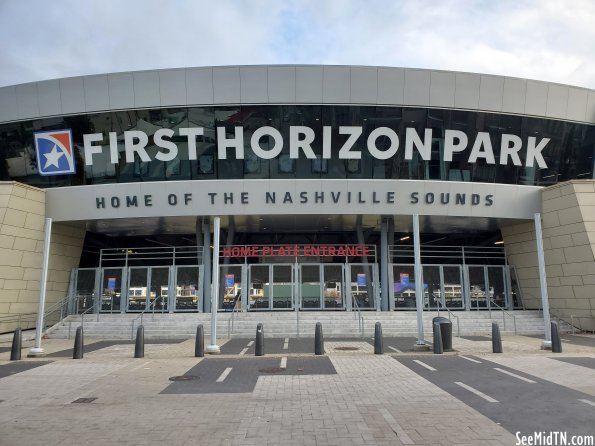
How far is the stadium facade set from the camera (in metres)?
21.8

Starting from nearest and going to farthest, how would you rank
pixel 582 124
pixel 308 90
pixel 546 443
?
pixel 546 443 → pixel 308 90 → pixel 582 124

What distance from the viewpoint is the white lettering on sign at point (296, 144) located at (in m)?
22.4

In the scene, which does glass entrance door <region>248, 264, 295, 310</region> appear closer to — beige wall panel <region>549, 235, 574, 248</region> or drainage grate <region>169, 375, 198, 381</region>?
beige wall panel <region>549, 235, 574, 248</region>

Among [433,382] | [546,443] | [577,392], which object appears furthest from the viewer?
[433,382]

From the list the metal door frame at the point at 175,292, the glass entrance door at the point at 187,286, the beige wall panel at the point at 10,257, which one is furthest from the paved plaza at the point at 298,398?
the glass entrance door at the point at 187,286

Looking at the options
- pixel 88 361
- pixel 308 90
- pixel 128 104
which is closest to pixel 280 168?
pixel 308 90

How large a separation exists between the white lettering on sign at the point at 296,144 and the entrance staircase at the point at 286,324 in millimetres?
7651

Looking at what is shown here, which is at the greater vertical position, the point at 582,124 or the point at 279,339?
the point at 582,124

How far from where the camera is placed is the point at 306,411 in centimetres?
750

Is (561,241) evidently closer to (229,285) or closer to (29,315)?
(229,285)

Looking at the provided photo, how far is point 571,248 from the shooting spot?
71.0 feet

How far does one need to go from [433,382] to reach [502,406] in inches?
83.8

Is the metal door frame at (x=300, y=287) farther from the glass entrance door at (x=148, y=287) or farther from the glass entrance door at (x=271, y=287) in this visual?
the glass entrance door at (x=148, y=287)

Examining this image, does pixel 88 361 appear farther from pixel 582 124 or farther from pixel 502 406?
pixel 582 124
